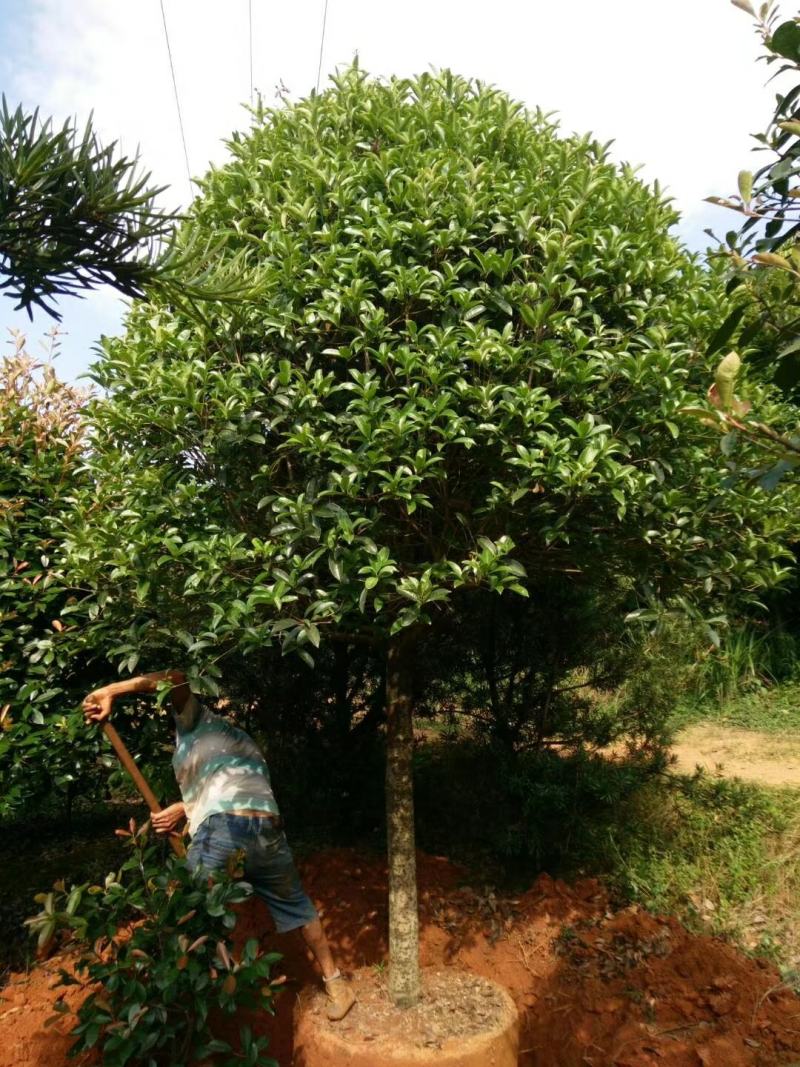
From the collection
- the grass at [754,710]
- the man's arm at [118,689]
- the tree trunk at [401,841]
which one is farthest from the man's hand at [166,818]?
the grass at [754,710]

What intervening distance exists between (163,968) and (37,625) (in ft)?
7.00

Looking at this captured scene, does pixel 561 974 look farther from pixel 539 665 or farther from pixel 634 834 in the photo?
pixel 539 665

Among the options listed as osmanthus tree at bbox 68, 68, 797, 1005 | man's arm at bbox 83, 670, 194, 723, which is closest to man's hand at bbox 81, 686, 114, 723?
man's arm at bbox 83, 670, 194, 723

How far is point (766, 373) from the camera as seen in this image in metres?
3.79

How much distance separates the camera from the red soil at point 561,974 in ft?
11.8

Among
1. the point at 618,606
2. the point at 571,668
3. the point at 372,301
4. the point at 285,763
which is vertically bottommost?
the point at 285,763

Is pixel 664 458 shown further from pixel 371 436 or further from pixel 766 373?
pixel 371 436

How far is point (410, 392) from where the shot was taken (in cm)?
294

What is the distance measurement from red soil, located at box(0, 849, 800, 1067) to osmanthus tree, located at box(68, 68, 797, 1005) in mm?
1828

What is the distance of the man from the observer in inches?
137

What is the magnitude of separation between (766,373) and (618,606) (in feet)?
6.54

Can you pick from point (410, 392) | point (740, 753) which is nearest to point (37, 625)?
point (410, 392)

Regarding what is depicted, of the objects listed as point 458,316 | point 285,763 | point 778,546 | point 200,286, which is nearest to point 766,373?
point 778,546

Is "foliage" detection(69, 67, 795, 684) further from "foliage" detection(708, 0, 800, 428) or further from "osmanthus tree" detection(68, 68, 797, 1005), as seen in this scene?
"foliage" detection(708, 0, 800, 428)
